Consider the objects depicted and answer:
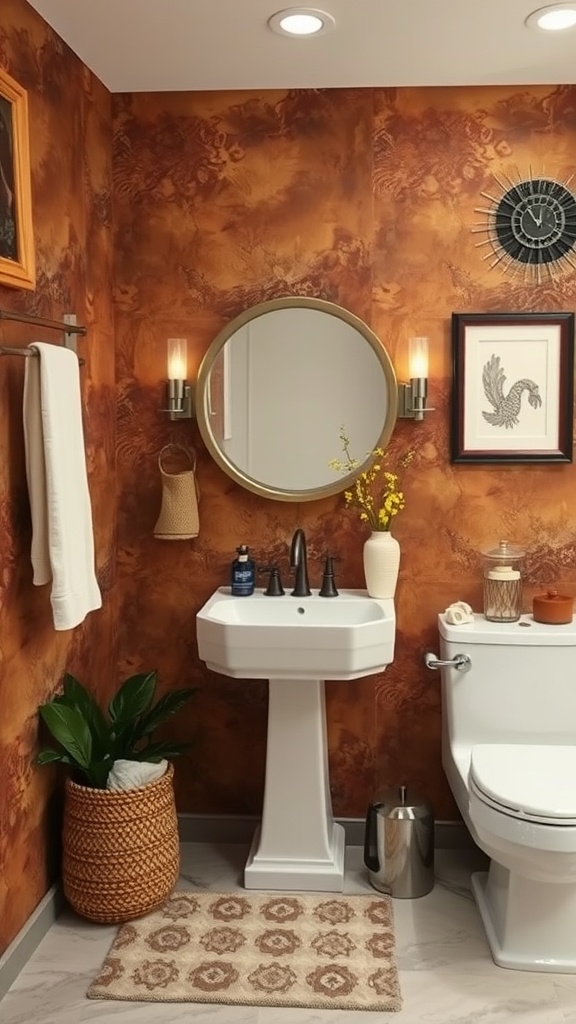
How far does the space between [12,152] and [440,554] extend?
166cm

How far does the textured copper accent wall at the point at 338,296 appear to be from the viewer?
2898 mm

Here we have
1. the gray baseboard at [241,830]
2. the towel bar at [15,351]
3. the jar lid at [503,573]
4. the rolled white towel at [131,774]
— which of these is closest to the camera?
the towel bar at [15,351]

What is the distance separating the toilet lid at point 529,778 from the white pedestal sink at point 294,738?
15.1 inches

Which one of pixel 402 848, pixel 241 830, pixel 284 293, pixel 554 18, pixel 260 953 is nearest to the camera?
pixel 554 18

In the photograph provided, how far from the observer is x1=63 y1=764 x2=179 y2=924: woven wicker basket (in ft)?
8.26

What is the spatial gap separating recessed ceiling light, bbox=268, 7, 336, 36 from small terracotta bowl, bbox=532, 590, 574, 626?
1663 mm

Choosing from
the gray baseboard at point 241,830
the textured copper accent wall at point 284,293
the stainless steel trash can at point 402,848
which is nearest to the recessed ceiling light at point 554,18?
the textured copper accent wall at point 284,293

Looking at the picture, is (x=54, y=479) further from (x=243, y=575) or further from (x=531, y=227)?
(x=531, y=227)

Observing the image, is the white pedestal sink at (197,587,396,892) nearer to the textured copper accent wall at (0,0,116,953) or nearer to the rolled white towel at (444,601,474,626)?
the rolled white towel at (444,601,474,626)

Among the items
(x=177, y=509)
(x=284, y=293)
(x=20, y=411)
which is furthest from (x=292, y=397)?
(x=20, y=411)

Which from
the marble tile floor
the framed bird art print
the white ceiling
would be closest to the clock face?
the framed bird art print

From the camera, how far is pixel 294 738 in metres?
2.81

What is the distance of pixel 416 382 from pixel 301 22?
102 centimetres

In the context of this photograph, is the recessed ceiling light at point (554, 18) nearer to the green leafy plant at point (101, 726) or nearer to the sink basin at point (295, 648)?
the sink basin at point (295, 648)
